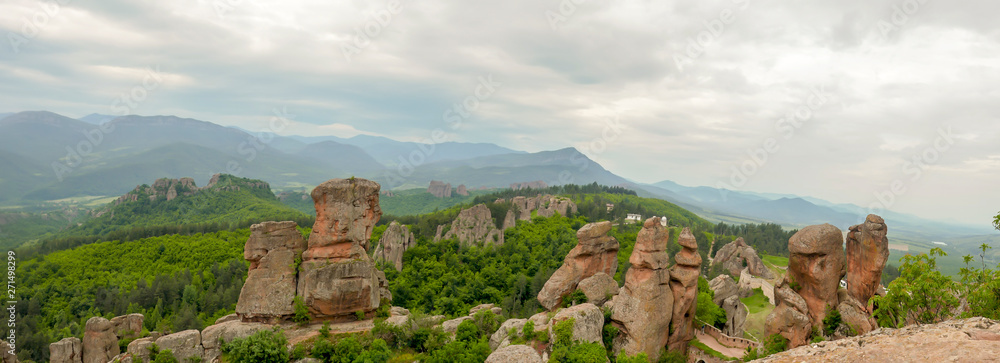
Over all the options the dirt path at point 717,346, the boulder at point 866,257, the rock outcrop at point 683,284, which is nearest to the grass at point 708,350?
the dirt path at point 717,346

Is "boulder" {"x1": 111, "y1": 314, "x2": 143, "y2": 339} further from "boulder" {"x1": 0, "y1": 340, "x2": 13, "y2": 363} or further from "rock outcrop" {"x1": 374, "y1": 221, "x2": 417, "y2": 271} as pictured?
"rock outcrop" {"x1": 374, "y1": 221, "x2": 417, "y2": 271}

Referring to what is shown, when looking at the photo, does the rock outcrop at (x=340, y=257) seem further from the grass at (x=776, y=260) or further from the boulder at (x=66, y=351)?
the grass at (x=776, y=260)

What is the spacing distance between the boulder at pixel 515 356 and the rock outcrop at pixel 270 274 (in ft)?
60.3

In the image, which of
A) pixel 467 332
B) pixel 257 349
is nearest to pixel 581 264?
pixel 467 332

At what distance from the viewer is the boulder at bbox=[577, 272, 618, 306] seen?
1334 inches

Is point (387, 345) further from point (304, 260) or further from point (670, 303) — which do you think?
point (670, 303)

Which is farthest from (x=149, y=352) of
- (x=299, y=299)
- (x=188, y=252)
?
(x=188, y=252)

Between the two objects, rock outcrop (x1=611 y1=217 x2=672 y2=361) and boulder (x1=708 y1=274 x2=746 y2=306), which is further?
boulder (x1=708 y1=274 x2=746 y2=306)

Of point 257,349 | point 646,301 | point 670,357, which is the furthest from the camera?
point 646,301

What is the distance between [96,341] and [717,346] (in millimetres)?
51086

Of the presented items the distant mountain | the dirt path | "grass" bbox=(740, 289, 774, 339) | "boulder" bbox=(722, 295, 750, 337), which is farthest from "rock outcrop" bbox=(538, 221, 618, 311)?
the distant mountain

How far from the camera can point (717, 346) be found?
36.1m

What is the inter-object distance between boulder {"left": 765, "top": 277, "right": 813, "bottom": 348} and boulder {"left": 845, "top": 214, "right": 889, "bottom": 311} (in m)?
3.65

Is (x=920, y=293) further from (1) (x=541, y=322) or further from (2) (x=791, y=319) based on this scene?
(1) (x=541, y=322)
